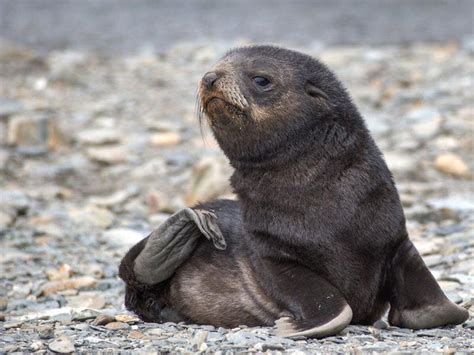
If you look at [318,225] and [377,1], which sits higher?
[377,1]

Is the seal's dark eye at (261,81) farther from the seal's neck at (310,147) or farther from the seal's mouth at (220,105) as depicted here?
the seal's neck at (310,147)

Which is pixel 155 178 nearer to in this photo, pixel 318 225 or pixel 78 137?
pixel 78 137

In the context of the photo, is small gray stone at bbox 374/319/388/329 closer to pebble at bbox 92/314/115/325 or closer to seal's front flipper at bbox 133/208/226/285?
seal's front flipper at bbox 133/208/226/285

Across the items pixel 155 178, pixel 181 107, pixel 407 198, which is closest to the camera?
pixel 407 198

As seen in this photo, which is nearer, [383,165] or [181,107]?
[383,165]

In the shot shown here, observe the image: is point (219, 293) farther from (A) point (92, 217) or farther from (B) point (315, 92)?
(A) point (92, 217)

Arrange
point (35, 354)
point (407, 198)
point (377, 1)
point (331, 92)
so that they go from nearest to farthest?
→ point (35, 354), point (331, 92), point (407, 198), point (377, 1)

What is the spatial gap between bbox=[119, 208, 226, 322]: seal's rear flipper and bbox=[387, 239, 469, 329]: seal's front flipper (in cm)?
90

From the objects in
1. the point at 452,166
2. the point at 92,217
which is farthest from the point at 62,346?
the point at 452,166

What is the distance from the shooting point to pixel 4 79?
14203 mm

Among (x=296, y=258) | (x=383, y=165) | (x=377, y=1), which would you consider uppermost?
(x=377, y=1)

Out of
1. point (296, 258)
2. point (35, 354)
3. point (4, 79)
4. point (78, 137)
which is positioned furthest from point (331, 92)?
point (4, 79)

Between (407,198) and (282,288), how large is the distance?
13.1 feet

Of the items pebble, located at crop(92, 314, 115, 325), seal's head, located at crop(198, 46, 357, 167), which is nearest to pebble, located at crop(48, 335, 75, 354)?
pebble, located at crop(92, 314, 115, 325)
